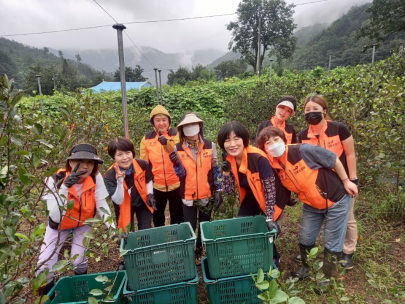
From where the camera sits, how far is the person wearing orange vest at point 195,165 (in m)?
2.65

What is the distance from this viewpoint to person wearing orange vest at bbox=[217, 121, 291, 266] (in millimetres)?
2195

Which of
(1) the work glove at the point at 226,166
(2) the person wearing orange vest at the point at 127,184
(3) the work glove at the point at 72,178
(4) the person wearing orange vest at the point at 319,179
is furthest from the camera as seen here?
(2) the person wearing orange vest at the point at 127,184

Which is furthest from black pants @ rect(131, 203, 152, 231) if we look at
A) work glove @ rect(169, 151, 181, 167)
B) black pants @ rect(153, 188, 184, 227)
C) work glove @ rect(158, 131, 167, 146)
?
work glove @ rect(158, 131, 167, 146)

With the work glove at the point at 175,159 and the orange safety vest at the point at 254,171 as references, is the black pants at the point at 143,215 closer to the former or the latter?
the work glove at the point at 175,159

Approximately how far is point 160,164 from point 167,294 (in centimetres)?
140

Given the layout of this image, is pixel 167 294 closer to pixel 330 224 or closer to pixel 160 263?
pixel 160 263

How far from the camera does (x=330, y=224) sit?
7.24 feet

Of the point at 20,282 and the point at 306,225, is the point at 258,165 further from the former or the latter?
the point at 20,282

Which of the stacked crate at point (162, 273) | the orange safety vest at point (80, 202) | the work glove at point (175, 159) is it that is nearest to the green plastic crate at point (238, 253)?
the stacked crate at point (162, 273)

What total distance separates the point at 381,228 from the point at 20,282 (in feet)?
12.0

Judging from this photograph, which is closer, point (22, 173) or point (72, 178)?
point (22, 173)

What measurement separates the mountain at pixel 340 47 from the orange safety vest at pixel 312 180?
39.8m

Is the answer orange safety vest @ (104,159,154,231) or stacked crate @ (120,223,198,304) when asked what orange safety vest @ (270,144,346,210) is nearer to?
stacked crate @ (120,223,198,304)

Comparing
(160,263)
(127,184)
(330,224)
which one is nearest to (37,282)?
(160,263)
